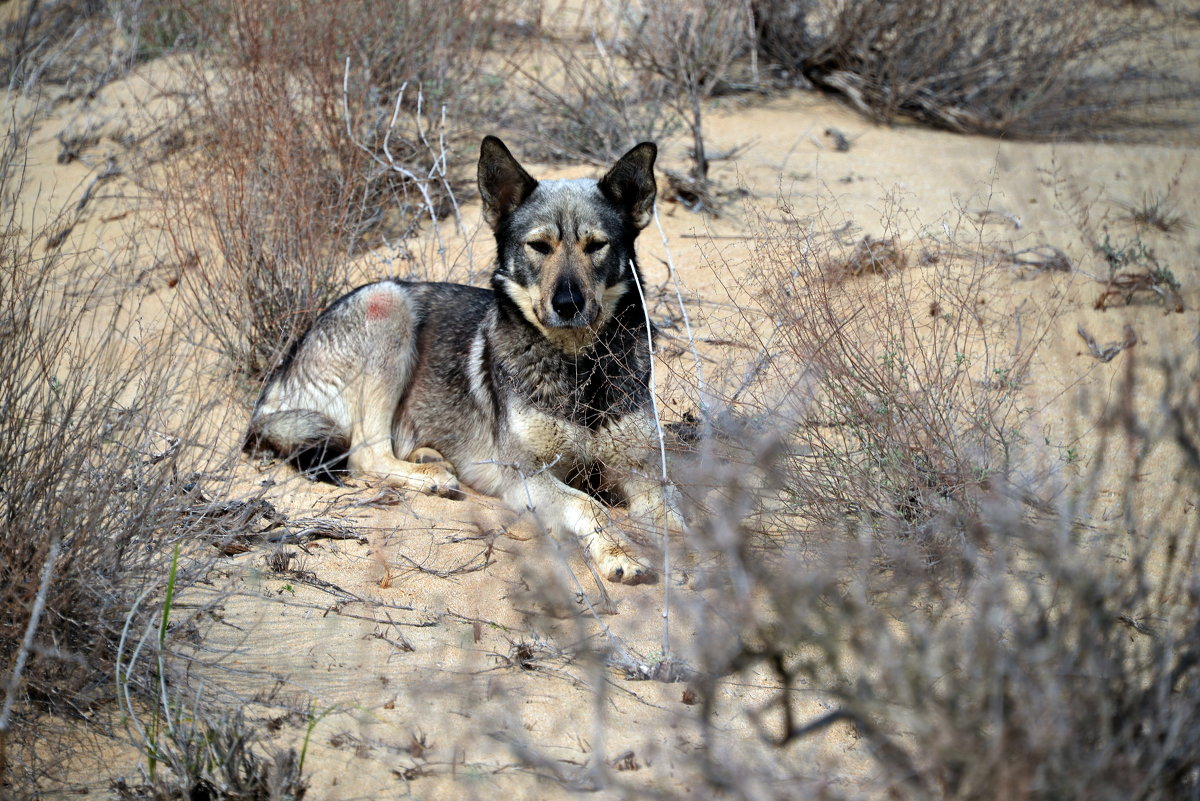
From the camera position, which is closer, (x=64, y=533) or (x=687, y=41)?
(x=64, y=533)

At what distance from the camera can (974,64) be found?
8.74m

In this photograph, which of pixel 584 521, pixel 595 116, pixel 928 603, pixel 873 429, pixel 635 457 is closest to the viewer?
pixel 928 603

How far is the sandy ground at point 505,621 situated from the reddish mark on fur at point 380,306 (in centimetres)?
96

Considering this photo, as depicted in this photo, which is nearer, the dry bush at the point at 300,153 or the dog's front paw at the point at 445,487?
the dog's front paw at the point at 445,487

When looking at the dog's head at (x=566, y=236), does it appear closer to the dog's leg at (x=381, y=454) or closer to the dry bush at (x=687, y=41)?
the dog's leg at (x=381, y=454)

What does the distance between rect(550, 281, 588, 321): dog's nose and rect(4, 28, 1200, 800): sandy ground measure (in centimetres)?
72

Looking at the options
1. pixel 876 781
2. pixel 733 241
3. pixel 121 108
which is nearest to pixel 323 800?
pixel 876 781

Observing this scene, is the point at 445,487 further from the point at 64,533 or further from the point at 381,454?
the point at 64,533

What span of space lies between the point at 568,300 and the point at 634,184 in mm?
779

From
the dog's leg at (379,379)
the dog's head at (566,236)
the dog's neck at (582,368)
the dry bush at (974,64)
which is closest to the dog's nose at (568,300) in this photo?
the dog's head at (566,236)

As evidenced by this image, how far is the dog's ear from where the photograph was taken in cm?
477

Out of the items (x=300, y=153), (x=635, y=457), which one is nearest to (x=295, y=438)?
(x=635, y=457)

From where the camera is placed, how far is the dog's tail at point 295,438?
17.6ft

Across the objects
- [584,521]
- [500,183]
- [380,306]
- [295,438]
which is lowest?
[295,438]
